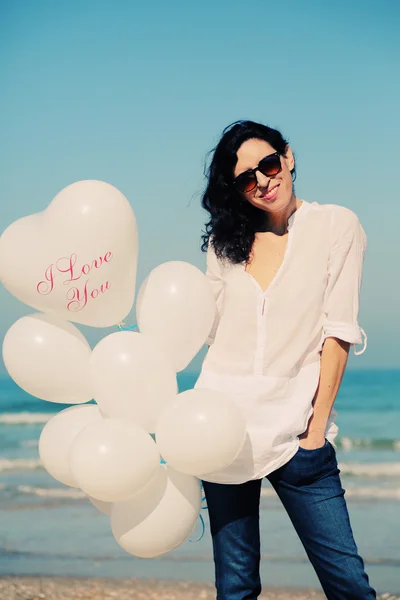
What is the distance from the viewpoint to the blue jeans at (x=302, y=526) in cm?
235

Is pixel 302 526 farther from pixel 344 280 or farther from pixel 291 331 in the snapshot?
pixel 344 280

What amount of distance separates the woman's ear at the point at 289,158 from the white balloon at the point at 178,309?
487mm

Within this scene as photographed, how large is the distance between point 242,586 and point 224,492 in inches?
11.9

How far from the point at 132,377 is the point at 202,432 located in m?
0.29

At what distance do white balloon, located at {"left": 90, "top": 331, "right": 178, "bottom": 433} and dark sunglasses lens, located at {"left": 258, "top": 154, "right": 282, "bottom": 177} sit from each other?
665mm

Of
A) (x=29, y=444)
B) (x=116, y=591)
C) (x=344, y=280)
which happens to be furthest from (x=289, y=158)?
(x=29, y=444)

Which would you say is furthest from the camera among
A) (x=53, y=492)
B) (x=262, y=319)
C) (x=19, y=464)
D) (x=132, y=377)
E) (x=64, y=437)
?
(x=19, y=464)

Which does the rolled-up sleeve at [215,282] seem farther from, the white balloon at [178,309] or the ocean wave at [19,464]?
the ocean wave at [19,464]

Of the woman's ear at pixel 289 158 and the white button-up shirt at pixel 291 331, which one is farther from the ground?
the woman's ear at pixel 289 158

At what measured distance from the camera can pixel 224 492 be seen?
2.51 m

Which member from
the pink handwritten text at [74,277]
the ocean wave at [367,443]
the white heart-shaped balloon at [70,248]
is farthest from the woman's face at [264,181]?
the ocean wave at [367,443]

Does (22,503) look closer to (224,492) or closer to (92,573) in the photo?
(92,573)

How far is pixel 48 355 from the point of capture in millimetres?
2545

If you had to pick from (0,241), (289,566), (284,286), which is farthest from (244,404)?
(289,566)
